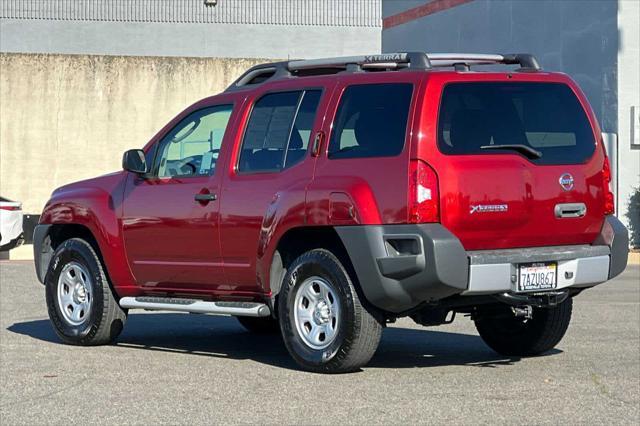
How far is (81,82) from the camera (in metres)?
29.6

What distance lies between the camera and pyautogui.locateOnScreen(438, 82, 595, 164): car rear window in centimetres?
916

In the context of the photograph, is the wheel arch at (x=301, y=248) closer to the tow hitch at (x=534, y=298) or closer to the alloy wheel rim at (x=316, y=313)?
the alloy wheel rim at (x=316, y=313)

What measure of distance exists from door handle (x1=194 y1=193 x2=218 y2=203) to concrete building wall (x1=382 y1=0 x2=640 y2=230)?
16672 millimetres

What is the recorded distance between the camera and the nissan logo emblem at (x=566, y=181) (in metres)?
9.37

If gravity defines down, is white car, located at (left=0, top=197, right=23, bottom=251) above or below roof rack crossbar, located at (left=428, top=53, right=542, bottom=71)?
below

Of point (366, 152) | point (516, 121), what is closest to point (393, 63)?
point (366, 152)

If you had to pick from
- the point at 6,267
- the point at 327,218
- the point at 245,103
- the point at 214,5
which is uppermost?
the point at 214,5

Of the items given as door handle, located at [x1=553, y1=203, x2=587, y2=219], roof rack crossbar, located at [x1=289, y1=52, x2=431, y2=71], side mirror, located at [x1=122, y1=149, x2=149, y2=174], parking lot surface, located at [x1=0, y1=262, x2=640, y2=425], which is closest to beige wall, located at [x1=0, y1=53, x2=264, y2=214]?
parking lot surface, located at [x1=0, y1=262, x2=640, y2=425]

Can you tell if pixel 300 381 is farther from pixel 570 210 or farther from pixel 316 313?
pixel 570 210

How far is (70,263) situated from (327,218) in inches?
117

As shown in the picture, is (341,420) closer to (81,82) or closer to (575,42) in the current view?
(575,42)

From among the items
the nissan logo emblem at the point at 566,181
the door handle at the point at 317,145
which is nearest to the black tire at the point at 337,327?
the door handle at the point at 317,145

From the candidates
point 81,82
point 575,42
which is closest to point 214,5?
point 81,82

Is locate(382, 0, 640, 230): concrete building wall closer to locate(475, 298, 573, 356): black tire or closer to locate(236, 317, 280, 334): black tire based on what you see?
locate(236, 317, 280, 334): black tire
